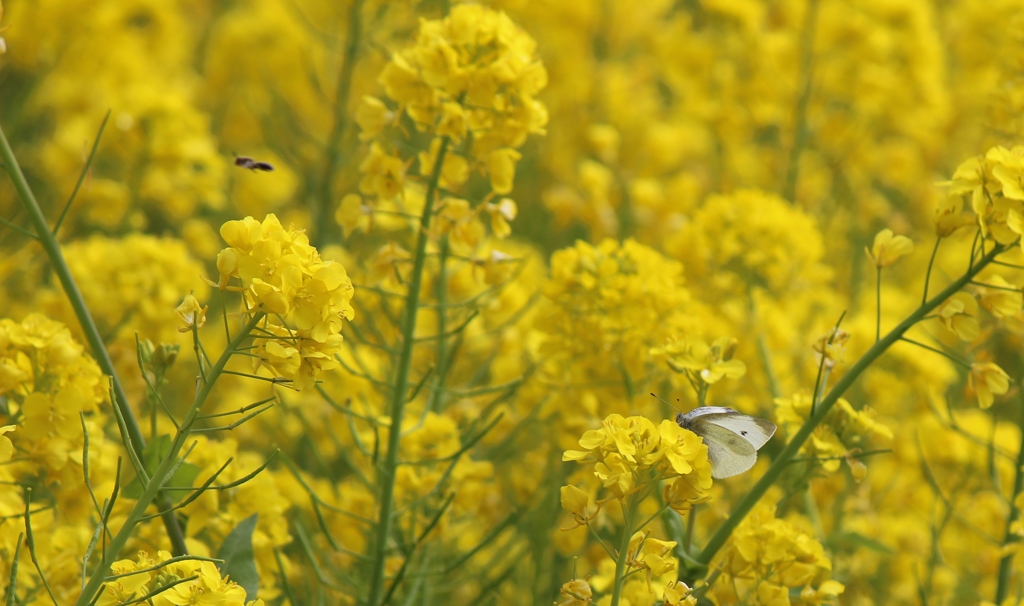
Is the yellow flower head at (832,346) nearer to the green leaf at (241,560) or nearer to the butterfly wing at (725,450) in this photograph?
the butterfly wing at (725,450)

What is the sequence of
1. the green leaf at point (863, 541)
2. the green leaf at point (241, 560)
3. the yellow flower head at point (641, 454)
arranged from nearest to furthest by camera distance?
the yellow flower head at point (641, 454) < the green leaf at point (241, 560) < the green leaf at point (863, 541)

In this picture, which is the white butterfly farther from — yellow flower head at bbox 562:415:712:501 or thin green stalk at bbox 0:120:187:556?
thin green stalk at bbox 0:120:187:556

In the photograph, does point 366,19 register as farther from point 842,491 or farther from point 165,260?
point 842,491

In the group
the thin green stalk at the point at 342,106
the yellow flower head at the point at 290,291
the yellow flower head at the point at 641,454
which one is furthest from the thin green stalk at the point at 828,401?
the thin green stalk at the point at 342,106

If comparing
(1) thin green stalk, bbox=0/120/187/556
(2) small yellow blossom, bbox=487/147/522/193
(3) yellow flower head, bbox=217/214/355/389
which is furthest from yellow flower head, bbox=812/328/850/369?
(1) thin green stalk, bbox=0/120/187/556

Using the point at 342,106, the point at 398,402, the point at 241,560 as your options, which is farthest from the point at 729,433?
the point at 342,106

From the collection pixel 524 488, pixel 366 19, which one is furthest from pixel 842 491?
pixel 366 19

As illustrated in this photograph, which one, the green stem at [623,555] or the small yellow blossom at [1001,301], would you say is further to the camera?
the small yellow blossom at [1001,301]
